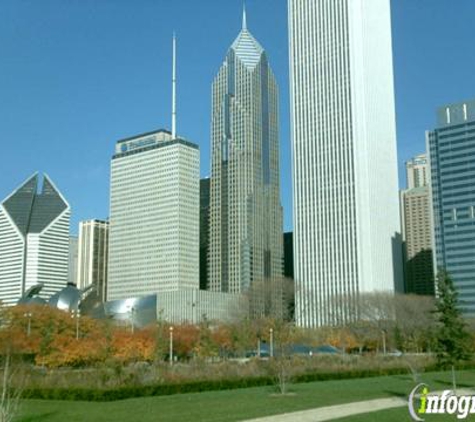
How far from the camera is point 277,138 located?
7810 inches

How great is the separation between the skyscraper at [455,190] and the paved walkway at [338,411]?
119145 millimetres

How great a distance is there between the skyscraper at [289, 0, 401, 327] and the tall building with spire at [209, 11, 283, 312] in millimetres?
35632

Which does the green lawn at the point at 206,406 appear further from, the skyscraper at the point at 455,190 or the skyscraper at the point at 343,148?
the skyscraper at the point at 455,190

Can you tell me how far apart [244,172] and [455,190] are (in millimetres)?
60683

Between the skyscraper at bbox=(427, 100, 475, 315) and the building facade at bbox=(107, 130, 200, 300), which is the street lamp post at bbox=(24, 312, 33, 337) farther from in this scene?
the skyscraper at bbox=(427, 100, 475, 315)

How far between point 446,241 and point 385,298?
49.8 meters

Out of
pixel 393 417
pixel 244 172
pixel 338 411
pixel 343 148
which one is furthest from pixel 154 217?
pixel 393 417

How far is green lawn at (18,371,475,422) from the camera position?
2450cm

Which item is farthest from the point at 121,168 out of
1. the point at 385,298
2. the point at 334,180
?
the point at 385,298

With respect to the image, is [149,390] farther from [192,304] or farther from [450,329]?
[192,304]

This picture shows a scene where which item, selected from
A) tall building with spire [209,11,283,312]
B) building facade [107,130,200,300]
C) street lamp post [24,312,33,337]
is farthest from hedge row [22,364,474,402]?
tall building with spire [209,11,283,312]

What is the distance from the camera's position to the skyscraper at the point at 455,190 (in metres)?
142

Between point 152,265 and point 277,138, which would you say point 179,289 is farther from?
point 277,138

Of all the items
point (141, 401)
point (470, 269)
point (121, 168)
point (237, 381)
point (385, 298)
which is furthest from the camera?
point (121, 168)
